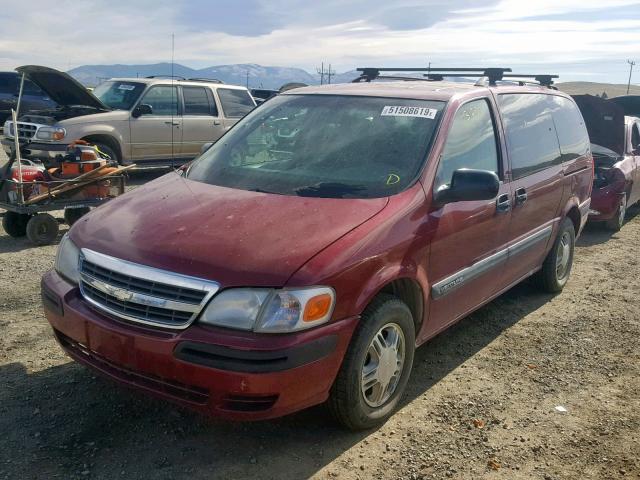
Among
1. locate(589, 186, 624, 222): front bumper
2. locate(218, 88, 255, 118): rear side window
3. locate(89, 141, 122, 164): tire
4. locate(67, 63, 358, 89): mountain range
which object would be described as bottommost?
locate(589, 186, 624, 222): front bumper

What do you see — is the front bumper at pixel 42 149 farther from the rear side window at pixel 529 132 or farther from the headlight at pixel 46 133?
the rear side window at pixel 529 132

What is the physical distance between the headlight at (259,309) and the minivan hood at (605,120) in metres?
7.56

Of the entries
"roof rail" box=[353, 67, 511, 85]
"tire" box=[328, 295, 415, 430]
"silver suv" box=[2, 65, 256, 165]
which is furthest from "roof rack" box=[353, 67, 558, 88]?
"silver suv" box=[2, 65, 256, 165]

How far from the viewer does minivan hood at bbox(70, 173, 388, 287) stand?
273cm

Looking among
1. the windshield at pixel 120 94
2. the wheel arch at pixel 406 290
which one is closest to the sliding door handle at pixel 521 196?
the wheel arch at pixel 406 290

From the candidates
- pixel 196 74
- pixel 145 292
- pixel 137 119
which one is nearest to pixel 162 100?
pixel 137 119

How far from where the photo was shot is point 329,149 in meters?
3.76

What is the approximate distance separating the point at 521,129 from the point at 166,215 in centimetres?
282

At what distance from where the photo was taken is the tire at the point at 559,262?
5410mm

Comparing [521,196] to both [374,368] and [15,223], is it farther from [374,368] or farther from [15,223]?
[15,223]

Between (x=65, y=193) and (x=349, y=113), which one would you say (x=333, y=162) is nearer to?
(x=349, y=113)

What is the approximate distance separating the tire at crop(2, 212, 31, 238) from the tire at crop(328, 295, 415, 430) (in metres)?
5.23

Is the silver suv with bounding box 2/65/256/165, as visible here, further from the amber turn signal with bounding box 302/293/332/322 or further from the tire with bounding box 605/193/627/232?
the tire with bounding box 605/193/627/232

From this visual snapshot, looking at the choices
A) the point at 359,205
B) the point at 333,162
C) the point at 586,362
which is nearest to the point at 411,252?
the point at 359,205
